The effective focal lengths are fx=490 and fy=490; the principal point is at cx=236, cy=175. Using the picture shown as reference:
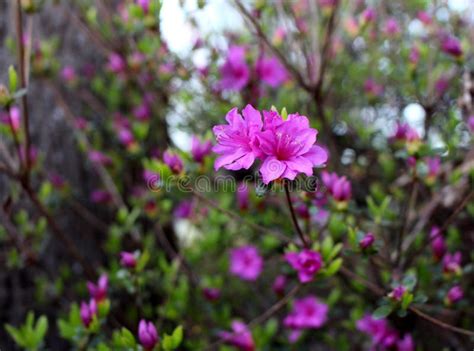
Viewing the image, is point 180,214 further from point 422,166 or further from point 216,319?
point 422,166

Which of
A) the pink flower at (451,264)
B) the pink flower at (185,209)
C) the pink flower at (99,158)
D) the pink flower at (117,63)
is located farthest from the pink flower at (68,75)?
the pink flower at (451,264)

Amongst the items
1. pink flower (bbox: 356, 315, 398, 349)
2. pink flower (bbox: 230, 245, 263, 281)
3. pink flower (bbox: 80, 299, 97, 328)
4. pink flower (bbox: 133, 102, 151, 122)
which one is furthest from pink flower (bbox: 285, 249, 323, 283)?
pink flower (bbox: 133, 102, 151, 122)

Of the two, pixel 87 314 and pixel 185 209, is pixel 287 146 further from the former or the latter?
pixel 185 209

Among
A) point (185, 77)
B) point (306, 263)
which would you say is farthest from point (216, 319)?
point (185, 77)

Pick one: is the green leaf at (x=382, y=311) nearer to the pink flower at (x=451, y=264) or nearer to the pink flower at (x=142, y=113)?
the pink flower at (x=451, y=264)

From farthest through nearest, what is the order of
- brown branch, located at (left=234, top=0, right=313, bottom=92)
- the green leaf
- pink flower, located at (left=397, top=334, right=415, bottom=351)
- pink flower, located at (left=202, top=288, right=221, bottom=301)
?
pink flower, located at (left=202, top=288, right=221, bottom=301) → brown branch, located at (left=234, top=0, right=313, bottom=92) → pink flower, located at (left=397, top=334, right=415, bottom=351) → the green leaf

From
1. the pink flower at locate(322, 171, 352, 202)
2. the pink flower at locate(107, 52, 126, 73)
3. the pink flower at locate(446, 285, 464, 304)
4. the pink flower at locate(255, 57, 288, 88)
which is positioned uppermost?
the pink flower at locate(107, 52, 126, 73)

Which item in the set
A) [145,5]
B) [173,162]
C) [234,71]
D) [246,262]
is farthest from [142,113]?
[173,162]

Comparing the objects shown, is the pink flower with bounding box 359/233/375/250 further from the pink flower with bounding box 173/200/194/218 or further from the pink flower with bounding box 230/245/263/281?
the pink flower with bounding box 173/200/194/218
